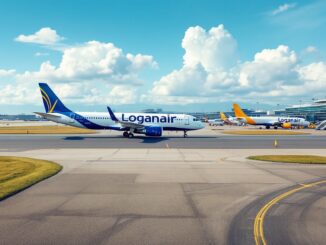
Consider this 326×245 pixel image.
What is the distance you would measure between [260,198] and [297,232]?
148 inches

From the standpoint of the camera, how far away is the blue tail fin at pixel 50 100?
4866 cm

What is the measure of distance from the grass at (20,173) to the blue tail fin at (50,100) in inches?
1064

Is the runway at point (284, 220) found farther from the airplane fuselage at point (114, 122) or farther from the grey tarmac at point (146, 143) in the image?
the airplane fuselage at point (114, 122)

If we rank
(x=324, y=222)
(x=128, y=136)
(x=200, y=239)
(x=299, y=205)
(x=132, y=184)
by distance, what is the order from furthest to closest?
(x=128, y=136) < (x=132, y=184) < (x=299, y=205) < (x=324, y=222) < (x=200, y=239)

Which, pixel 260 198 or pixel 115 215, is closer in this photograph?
pixel 115 215

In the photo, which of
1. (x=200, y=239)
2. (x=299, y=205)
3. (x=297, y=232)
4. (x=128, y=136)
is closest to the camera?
(x=200, y=239)

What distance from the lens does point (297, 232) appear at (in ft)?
29.4

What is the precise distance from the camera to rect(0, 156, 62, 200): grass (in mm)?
13781

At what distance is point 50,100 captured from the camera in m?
48.8

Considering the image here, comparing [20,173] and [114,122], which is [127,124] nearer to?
[114,122]

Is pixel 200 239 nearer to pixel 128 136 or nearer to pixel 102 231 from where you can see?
pixel 102 231

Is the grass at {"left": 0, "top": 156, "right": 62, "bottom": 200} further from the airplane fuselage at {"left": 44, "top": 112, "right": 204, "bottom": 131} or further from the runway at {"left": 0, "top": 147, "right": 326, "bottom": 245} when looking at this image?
the airplane fuselage at {"left": 44, "top": 112, "right": 204, "bottom": 131}

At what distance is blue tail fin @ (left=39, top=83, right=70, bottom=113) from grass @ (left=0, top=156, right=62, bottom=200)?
27.0 m

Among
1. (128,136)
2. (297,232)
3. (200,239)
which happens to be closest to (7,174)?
(200,239)
